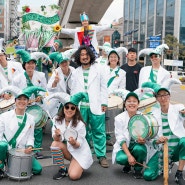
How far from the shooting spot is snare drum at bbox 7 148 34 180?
13.4 feet

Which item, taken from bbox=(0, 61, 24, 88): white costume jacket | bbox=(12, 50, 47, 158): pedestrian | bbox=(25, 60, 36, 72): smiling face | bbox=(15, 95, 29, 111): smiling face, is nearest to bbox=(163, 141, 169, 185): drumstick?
bbox=(15, 95, 29, 111): smiling face

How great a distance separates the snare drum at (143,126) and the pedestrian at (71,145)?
25.5 inches

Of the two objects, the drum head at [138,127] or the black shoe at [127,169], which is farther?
the black shoe at [127,169]

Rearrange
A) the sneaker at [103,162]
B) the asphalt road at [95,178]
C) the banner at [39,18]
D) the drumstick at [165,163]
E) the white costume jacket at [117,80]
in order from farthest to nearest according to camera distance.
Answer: the banner at [39,18] → the white costume jacket at [117,80] → the sneaker at [103,162] → the asphalt road at [95,178] → the drumstick at [165,163]

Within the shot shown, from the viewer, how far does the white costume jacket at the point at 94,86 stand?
502 centimetres

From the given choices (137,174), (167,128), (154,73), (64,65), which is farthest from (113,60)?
(137,174)

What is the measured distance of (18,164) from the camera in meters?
4.12

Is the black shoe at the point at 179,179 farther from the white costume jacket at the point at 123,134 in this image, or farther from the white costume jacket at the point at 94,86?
the white costume jacket at the point at 94,86

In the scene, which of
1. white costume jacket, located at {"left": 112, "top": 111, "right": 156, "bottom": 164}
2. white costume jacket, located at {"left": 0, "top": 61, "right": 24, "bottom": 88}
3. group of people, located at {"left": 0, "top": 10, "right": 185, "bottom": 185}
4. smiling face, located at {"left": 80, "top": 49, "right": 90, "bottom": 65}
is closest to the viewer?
group of people, located at {"left": 0, "top": 10, "right": 185, "bottom": 185}

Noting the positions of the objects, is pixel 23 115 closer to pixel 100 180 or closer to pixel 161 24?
pixel 100 180

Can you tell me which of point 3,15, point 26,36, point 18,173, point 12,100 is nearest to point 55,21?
point 26,36

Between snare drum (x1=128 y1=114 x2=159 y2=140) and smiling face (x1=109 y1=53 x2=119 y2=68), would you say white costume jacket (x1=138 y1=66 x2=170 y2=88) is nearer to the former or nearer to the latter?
Result: smiling face (x1=109 y1=53 x2=119 y2=68)

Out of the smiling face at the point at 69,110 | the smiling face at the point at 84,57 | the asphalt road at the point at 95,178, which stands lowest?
the asphalt road at the point at 95,178

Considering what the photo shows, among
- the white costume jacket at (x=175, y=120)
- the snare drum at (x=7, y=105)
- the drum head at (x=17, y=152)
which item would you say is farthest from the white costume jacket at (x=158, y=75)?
the drum head at (x=17, y=152)
